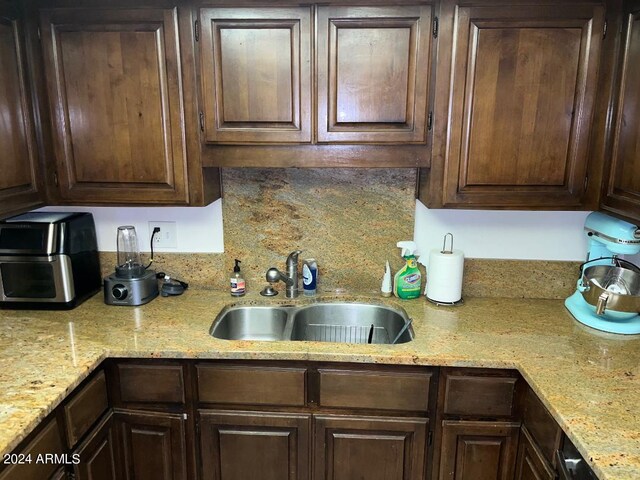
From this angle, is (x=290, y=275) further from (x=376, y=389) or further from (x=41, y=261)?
(x=41, y=261)

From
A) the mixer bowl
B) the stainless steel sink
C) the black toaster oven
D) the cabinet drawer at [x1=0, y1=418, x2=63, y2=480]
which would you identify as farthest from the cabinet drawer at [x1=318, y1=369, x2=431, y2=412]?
the black toaster oven

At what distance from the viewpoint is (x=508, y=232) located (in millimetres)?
2111

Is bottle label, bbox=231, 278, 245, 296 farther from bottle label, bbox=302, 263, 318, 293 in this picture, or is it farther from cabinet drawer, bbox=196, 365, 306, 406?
cabinet drawer, bbox=196, 365, 306, 406

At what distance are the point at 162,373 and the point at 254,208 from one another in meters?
0.82

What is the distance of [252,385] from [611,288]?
4.61 feet

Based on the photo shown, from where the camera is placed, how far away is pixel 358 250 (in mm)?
2180

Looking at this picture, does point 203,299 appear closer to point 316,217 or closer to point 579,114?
point 316,217

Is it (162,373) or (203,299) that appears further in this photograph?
(203,299)

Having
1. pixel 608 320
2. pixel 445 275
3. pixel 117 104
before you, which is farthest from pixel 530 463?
pixel 117 104

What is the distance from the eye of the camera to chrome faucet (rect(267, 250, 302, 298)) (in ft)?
6.91

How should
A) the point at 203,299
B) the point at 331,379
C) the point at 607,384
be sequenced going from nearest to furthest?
the point at 607,384, the point at 331,379, the point at 203,299

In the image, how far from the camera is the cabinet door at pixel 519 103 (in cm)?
162

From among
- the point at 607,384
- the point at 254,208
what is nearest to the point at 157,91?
the point at 254,208

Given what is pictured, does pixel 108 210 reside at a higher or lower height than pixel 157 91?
lower
